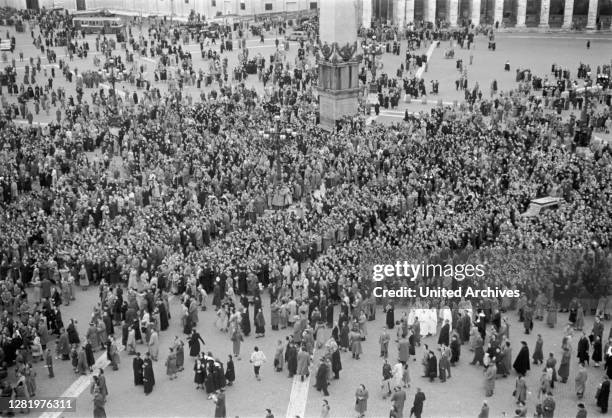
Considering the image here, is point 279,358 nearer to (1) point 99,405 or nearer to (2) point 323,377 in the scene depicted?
(2) point 323,377

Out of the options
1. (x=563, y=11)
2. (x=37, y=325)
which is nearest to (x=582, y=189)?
(x=37, y=325)

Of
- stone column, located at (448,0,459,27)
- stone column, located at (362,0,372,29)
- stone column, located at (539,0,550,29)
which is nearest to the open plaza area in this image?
stone column, located at (539,0,550,29)

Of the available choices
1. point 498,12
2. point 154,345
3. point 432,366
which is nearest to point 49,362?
point 154,345

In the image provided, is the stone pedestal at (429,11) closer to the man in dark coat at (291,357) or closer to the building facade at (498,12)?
the building facade at (498,12)

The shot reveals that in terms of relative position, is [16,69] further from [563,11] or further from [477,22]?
[563,11]

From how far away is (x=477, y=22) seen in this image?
71.8 metres

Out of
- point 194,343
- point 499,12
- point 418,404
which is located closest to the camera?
point 418,404

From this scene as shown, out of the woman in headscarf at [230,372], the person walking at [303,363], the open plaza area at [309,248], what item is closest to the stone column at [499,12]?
the open plaza area at [309,248]

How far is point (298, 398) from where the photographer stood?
1714 cm

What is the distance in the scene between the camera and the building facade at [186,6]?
3059 inches

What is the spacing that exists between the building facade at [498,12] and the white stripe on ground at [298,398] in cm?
5805

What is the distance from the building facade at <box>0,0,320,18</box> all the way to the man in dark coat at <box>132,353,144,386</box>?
6286cm

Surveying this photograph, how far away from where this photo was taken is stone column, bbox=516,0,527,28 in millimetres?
70500

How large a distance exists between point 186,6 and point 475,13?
28889 mm
